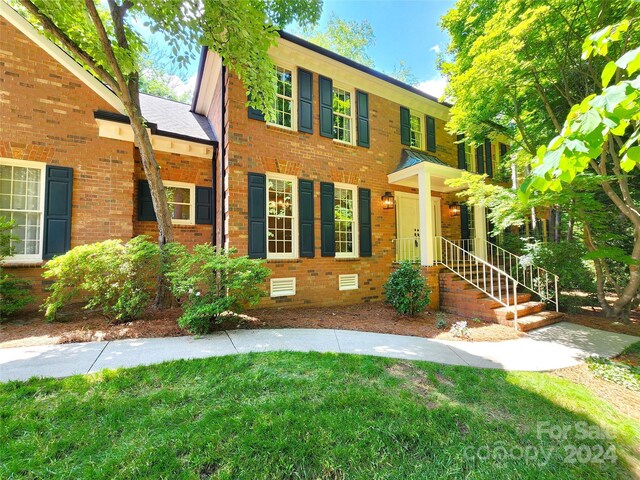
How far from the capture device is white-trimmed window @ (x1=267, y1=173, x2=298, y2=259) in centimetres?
666

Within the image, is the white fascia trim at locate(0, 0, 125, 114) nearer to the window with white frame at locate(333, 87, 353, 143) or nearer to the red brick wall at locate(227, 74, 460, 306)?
the red brick wall at locate(227, 74, 460, 306)

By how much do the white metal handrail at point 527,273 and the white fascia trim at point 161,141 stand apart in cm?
852

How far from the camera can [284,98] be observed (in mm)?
6918

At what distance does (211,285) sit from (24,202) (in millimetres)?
4591

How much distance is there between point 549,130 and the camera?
24.6ft

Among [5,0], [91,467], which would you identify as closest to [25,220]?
[5,0]

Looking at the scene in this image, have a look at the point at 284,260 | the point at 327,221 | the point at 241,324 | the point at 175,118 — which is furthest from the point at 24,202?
the point at 327,221

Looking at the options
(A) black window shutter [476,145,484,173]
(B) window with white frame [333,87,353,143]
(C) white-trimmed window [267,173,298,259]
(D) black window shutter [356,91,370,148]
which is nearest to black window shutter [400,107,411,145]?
(D) black window shutter [356,91,370,148]

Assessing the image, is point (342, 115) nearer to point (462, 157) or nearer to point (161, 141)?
point (161, 141)

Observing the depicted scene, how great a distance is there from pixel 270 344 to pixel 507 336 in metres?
4.32

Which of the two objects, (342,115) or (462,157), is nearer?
(342,115)

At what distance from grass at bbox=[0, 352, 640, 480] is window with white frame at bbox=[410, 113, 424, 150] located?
7804 mm

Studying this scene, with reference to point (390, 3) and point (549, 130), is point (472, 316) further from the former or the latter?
point (390, 3)

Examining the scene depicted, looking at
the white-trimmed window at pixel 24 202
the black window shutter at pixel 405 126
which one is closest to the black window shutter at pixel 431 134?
the black window shutter at pixel 405 126
